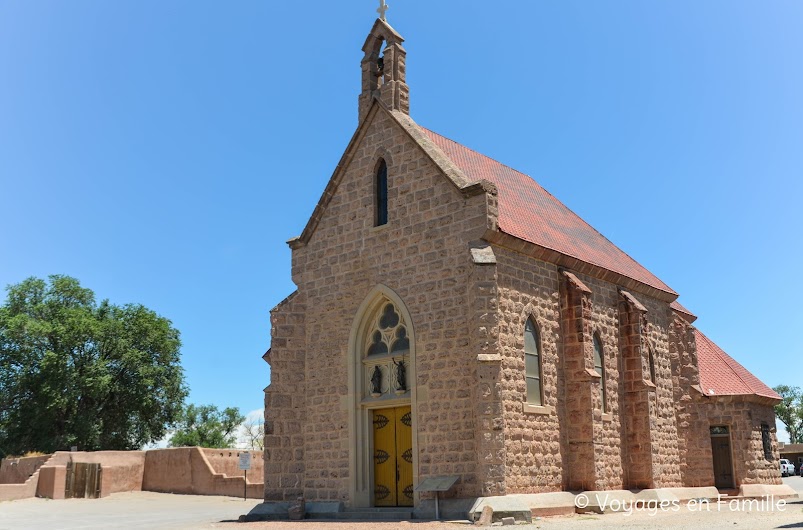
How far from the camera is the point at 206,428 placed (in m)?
81.0

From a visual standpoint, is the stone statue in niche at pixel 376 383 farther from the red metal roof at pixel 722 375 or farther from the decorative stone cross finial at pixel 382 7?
the red metal roof at pixel 722 375

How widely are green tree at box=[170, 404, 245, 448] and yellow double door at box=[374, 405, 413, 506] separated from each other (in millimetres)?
54472

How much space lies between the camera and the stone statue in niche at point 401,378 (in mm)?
19906

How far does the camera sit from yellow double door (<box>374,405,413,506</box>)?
64.3 feet

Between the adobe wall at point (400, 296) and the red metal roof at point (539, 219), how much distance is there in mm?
1515

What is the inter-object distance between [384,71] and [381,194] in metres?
3.56

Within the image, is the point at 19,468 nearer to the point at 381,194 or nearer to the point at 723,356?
the point at 381,194

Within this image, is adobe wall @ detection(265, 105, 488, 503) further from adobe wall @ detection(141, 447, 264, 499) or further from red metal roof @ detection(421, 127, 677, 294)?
adobe wall @ detection(141, 447, 264, 499)

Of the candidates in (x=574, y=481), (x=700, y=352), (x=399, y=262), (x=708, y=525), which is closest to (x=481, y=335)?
(x=399, y=262)

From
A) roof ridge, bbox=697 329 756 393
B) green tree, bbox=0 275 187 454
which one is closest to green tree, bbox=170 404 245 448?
green tree, bbox=0 275 187 454

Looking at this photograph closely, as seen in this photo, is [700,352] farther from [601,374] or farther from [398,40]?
[398,40]

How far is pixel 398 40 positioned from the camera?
73.7 feet

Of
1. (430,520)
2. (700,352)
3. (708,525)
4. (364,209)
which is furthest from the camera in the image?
(700,352)

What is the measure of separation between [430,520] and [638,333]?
8603mm
